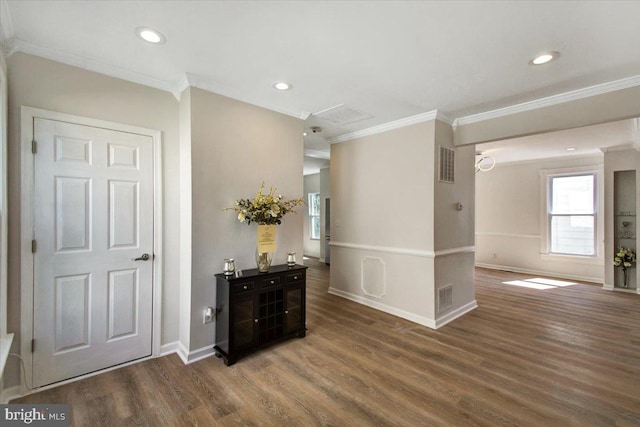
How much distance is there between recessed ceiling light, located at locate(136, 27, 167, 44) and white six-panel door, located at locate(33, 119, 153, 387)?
3.02ft

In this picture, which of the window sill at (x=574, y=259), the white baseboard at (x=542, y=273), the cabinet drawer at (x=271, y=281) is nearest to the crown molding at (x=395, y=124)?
the cabinet drawer at (x=271, y=281)

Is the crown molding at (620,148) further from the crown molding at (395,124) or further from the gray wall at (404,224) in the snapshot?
the crown molding at (395,124)

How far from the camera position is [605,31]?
1964 millimetres

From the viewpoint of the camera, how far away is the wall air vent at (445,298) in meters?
3.66

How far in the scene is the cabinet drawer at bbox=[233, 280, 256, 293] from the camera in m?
2.70

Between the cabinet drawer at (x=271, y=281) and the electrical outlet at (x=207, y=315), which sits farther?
the cabinet drawer at (x=271, y=281)

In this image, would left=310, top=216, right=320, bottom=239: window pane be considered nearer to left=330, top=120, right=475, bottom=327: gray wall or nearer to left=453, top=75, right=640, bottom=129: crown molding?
left=330, top=120, right=475, bottom=327: gray wall

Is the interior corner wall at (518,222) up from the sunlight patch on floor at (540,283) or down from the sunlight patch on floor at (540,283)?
up

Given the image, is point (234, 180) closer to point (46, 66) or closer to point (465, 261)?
point (46, 66)

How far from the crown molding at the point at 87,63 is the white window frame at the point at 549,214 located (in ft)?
24.9

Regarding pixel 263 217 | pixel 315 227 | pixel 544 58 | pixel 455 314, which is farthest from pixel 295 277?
pixel 315 227

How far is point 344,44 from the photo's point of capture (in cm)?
215

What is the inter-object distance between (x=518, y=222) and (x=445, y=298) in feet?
14.9

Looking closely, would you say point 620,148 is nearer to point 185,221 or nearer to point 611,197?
point 611,197
